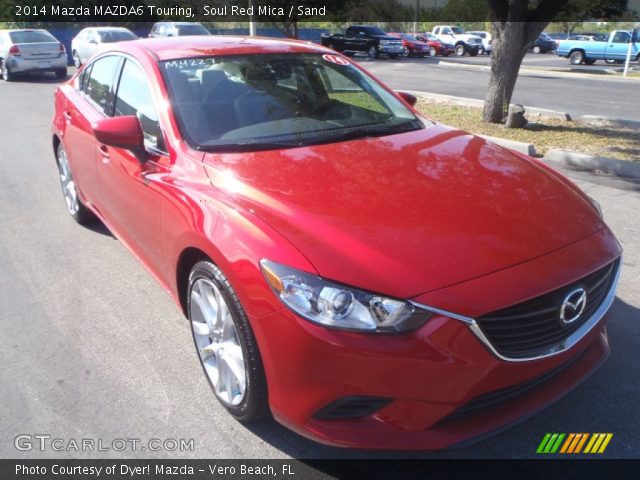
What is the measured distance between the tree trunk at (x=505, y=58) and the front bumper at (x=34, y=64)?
47.9ft

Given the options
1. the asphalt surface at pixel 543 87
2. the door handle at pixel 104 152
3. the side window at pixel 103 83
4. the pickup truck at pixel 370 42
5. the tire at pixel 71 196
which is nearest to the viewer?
the door handle at pixel 104 152

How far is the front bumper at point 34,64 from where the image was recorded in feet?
57.7

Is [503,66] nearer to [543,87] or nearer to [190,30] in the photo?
[543,87]

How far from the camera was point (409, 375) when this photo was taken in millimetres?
2059

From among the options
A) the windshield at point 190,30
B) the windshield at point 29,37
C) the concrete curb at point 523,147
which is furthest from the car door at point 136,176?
the windshield at point 190,30

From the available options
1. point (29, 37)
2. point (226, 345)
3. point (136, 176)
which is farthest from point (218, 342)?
point (29, 37)

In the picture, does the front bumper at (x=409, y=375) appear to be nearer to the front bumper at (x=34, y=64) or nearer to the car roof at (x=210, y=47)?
the car roof at (x=210, y=47)

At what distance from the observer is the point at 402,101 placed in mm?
4051

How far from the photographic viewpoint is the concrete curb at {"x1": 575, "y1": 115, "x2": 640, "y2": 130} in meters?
9.60

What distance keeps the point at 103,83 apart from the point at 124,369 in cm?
231

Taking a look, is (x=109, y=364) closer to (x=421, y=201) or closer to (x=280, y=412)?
(x=280, y=412)

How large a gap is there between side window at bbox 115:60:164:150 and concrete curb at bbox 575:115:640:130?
28.1ft

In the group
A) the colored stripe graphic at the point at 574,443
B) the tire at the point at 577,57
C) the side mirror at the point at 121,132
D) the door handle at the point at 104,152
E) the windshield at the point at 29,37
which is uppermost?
the side mirror at the point at 121,132

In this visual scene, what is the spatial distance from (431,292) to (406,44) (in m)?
31.1
